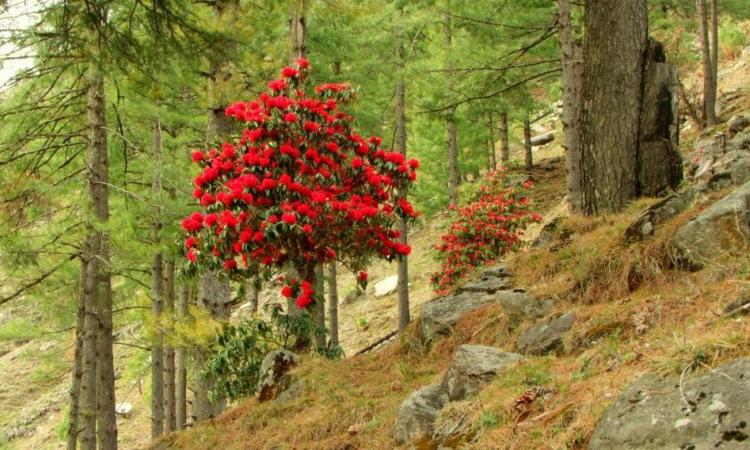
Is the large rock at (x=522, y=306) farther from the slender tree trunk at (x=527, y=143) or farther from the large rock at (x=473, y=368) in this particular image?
the slender tree trunk at (x=527, y=143)

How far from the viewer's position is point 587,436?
328cm

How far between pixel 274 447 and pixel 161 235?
209 inches

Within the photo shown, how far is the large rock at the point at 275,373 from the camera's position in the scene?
23.0 feet

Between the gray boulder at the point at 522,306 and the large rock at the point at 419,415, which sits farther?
the gray boulder at the point at 522,306

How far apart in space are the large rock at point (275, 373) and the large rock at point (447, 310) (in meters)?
1.60

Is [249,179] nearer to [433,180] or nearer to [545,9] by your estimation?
[545,9]

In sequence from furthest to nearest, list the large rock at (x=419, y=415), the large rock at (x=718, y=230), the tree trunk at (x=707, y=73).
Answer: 1. the tree trunk at (x=707, y=73)
2. the large rock at (x=718, y=230)
3. the large rock at (x=419, y=415)

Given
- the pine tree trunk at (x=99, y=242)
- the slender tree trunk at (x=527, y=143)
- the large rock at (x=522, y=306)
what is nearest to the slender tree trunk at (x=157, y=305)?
the pine tree trunk at (x=99, y=242)

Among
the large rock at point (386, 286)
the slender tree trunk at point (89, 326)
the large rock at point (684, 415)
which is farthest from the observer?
the large rock at point (386, 286)

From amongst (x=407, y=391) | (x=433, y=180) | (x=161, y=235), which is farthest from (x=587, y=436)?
(x=433, y=180)

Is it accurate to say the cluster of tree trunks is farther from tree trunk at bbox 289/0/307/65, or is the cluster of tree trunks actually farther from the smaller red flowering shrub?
the smaller red flowering shrub

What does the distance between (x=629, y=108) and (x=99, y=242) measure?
23.8ft

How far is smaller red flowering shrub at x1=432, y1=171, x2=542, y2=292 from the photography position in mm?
12781

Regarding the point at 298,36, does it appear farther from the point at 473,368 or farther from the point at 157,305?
the point at 473,368
